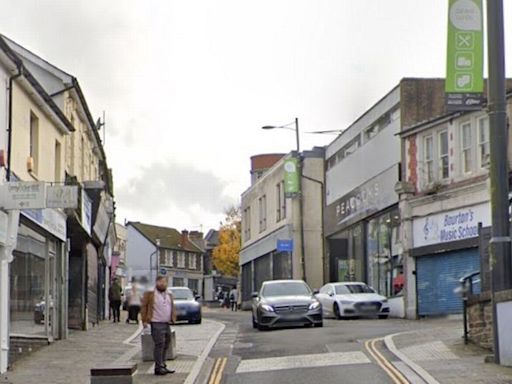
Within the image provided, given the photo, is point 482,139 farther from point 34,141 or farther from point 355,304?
point 34,141

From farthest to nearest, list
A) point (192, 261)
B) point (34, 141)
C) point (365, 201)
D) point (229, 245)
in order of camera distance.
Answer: point (192, 261), point (229, 245), point (365, 201), point (34, 141)

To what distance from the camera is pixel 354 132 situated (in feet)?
133

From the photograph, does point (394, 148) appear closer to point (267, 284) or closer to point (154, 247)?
point (267, 284)

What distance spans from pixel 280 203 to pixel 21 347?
35205 millimetres

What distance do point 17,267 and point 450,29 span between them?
893 cm

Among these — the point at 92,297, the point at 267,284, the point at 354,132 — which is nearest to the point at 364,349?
the point at 267,284

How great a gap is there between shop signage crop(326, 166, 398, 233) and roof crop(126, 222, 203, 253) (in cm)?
5010

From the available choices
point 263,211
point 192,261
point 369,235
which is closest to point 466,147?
point 369,235

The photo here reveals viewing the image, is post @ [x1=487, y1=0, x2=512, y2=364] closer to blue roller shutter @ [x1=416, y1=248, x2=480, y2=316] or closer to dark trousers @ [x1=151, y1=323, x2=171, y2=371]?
dark trousers @ [x1=151, y1=323, x2=171, y2=371]

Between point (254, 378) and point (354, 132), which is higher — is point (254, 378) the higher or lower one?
the lower one

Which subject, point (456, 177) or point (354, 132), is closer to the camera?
point (456, 177)

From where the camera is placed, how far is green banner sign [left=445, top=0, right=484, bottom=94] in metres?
15.9

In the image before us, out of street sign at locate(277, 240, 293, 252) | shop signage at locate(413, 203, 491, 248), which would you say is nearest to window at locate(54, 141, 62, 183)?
shop signage at locate(413, 203, 491, 248)

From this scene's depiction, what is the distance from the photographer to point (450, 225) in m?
29.5
